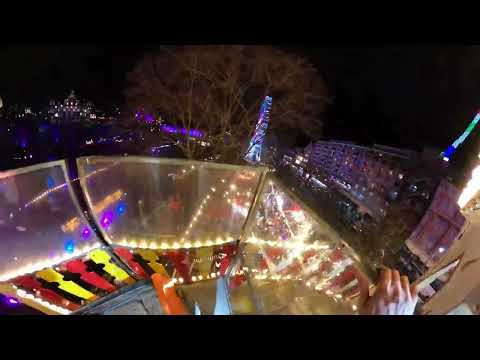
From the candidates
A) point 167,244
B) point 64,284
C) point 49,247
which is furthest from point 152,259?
point 49,247

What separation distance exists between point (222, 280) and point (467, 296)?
8.42 feet

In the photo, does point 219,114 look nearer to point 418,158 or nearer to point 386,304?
point 418,158

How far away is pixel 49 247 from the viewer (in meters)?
2.81

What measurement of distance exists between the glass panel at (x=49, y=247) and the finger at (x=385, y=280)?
2.47m

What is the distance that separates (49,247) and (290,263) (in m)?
2.47

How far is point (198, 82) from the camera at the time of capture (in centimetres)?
1377

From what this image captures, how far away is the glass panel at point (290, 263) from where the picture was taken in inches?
117

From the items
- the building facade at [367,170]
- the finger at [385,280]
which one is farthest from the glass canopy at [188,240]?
the building facade at [367,170]

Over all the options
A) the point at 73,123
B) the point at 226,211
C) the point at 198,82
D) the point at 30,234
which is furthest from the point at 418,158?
the point at 73,123

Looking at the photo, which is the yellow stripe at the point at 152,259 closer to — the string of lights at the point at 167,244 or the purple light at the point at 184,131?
the string of lights at the point at 167,244

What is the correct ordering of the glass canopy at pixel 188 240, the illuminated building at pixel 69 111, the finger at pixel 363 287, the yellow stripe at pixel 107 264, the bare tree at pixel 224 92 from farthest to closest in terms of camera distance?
1. the illuminated building at pixel 69 111
2. the bare tree at pixel 224 92
3. the yellow stripe at pixel 107 264
4. the glass canopy at pixel 188 240
5. the finger at pixel 363 287

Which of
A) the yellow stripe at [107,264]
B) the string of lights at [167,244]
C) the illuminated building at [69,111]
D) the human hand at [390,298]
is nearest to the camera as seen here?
the human hand at [390,298]

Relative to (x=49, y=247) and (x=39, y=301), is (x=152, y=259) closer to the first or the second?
(x=49, y=247)

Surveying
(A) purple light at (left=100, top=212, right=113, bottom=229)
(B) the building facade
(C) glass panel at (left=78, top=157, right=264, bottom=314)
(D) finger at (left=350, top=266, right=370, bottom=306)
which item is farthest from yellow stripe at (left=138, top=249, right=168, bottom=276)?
(B) the building facade
